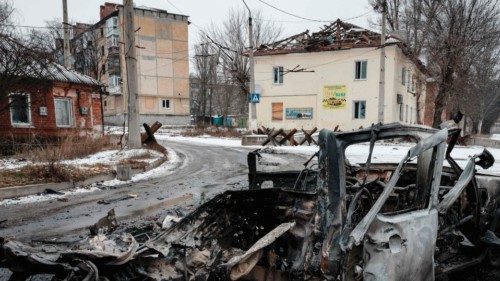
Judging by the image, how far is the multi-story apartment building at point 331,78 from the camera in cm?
2800

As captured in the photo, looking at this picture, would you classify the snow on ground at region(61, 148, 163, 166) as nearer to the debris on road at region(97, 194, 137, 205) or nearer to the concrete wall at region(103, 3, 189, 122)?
the debris on road at region(97, 194, 137, 205)

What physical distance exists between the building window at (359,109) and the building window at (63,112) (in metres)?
20.5

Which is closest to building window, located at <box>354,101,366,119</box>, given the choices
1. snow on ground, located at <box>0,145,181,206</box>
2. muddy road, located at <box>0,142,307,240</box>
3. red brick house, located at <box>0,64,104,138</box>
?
snow on ground, located at <box>0,145,181,206</box>

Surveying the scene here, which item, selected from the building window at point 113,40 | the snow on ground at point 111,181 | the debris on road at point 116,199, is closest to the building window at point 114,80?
the building window at point 113,40

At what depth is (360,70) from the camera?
93.7ft

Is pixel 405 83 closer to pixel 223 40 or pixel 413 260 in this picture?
pixel 223 40

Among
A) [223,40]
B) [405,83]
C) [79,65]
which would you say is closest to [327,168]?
[405,83]

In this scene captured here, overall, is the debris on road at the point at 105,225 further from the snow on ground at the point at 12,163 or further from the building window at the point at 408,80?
the building window at the point at 408,80

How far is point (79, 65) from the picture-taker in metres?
46.8

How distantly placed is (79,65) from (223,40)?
19.0m

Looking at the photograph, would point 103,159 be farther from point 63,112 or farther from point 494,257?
point 494,257

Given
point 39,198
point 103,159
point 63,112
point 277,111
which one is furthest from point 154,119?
point 39,198

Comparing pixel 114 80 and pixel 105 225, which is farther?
pixel 114 80

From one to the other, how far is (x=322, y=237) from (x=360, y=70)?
27.9 meters
